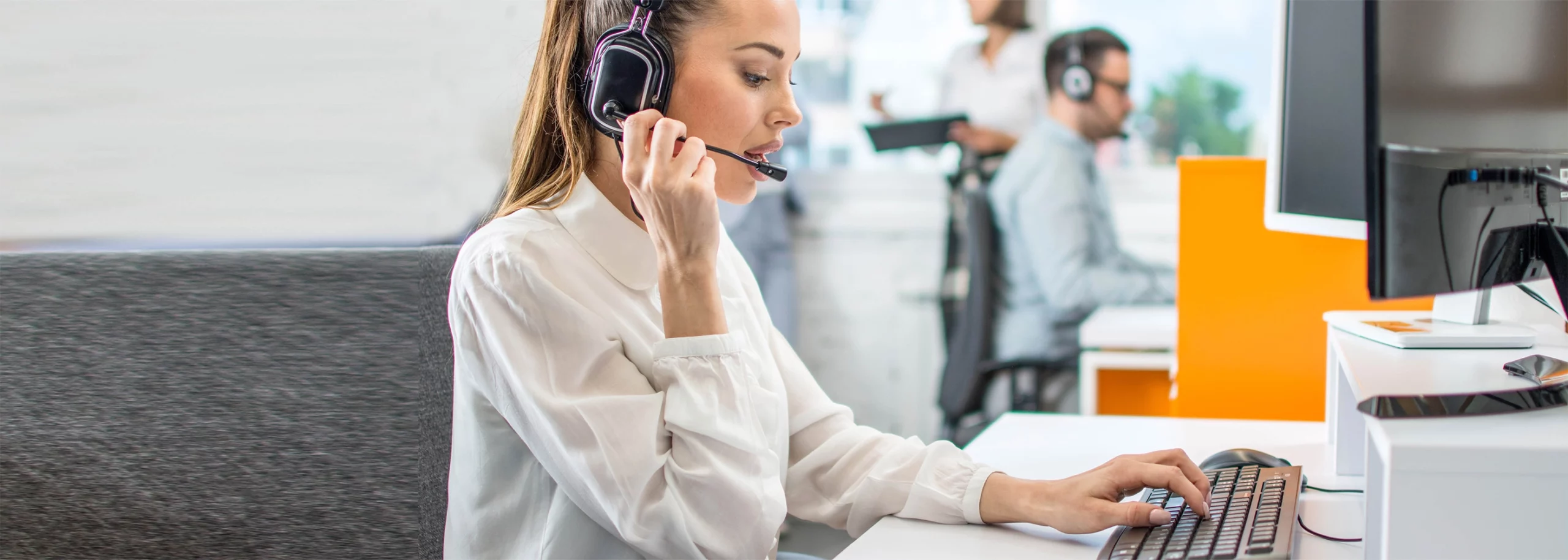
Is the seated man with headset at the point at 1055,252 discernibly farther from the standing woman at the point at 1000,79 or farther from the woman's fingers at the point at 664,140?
the woman's fingers at the point at 664,140

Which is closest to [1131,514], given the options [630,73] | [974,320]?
[630,73]

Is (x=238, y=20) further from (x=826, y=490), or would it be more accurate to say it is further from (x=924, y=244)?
(x=924, y=244)

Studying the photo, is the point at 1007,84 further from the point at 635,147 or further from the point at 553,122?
the point at 635,147

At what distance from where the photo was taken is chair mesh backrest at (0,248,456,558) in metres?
0.99

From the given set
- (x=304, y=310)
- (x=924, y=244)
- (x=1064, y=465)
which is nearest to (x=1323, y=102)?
(x=1064, y=465)

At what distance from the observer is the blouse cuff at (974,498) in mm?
909

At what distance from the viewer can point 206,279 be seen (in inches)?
39.1

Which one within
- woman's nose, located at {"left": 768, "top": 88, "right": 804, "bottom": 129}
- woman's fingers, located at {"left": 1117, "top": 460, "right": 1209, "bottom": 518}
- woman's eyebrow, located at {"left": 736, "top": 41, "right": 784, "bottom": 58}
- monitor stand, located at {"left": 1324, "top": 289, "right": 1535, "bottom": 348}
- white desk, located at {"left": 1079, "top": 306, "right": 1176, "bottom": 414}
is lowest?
white desk, located at {"left": 1079, "top": 306, "right": 1176, "bottom": 414}

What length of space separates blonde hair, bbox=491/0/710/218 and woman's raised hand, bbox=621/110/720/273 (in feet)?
0.41

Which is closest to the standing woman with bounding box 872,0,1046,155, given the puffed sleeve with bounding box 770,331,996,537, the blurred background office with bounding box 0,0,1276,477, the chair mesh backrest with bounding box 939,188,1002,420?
the chair mesh backrest with bounding box 939,188,1002,420

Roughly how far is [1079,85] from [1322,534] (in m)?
2.52

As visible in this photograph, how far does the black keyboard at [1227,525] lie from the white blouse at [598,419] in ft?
0.53

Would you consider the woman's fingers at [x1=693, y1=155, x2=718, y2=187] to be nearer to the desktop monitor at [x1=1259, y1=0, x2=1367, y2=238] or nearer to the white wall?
the white wall

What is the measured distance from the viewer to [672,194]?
2.71ft
